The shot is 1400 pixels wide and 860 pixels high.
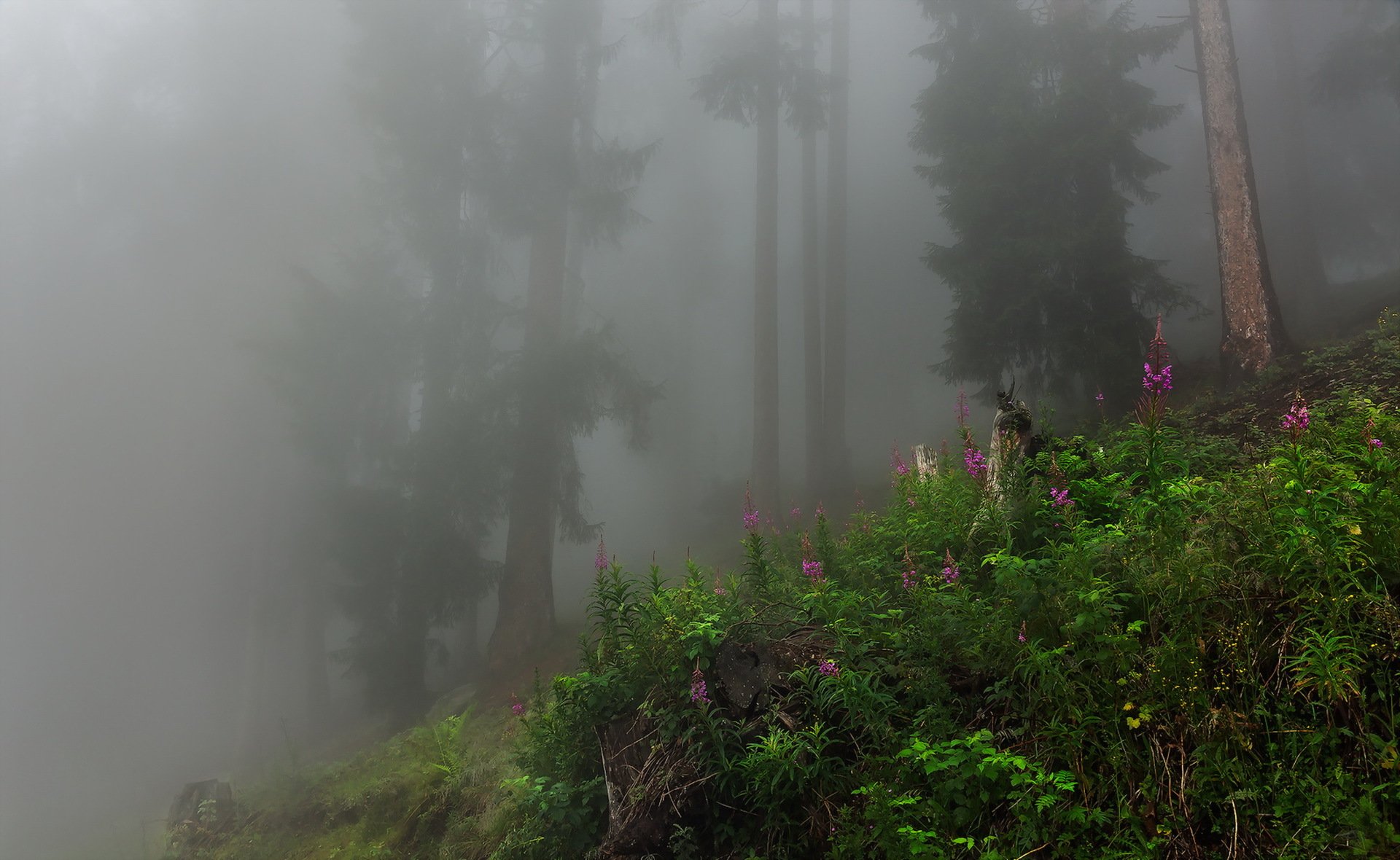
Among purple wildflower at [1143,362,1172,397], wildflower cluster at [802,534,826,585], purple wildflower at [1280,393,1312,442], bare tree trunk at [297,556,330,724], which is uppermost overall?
purple wildflower at [1143,362,1172,397]

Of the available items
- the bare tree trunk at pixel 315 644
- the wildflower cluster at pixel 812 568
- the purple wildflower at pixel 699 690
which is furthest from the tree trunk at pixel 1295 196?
the bare tree trunk at pixel 315 644

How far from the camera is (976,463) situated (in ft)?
13.7

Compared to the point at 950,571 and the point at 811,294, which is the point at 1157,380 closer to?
the point at 950,571

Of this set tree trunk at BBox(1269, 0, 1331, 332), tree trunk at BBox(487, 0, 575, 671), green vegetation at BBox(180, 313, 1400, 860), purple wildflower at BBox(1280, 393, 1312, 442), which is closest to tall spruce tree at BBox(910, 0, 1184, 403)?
tree trunk at BBox(1269, 0, 1331, 332)

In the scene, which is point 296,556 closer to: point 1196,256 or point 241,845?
point 241,845

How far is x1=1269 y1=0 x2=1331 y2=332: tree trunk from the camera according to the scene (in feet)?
50.8

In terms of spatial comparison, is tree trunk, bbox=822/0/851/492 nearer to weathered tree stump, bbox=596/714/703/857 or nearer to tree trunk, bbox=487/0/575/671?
tree trunk, bbox=487/0/575/671

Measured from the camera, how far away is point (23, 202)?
→ 2627 centimetres

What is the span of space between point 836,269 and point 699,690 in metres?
19.1

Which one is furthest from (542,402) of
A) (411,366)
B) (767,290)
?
(767,290)

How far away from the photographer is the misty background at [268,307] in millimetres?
18672

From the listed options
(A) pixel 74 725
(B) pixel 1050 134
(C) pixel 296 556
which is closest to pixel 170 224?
(C) pixel 296 556

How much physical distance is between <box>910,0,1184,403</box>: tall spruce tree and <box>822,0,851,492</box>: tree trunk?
22.9ft

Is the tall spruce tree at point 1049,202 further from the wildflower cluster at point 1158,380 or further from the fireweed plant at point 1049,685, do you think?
the wildflower cluster at point 1158,380
